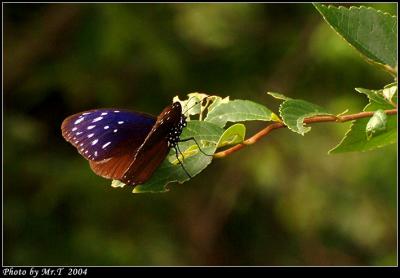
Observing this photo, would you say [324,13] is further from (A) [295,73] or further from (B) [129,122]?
(A) [295,73]

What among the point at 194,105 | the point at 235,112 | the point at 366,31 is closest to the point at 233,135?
A: the point at 235,112

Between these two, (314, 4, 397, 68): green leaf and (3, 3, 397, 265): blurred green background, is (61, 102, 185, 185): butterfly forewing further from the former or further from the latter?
A: (3, 3, 397, 265): blurred green background

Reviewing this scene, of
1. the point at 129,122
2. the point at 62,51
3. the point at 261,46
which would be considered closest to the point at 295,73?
the point at 261,46

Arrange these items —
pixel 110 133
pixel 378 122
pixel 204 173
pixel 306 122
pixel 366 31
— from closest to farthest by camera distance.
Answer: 1. pixel 378 122
2. pixel 306 122
3. pixel 366 31
4. pixel 110 133
5. pixel 204 173

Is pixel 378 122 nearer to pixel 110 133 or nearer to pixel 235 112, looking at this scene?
pixel 235 112

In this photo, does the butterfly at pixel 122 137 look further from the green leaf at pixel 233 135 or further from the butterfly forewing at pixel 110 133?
the green leaf at pixel 233 135

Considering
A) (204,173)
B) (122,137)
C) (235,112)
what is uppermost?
(235,112)

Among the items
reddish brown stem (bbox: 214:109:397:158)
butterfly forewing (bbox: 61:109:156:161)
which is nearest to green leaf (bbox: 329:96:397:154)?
reddish brown stem (bbox: 214:109:397:158)
